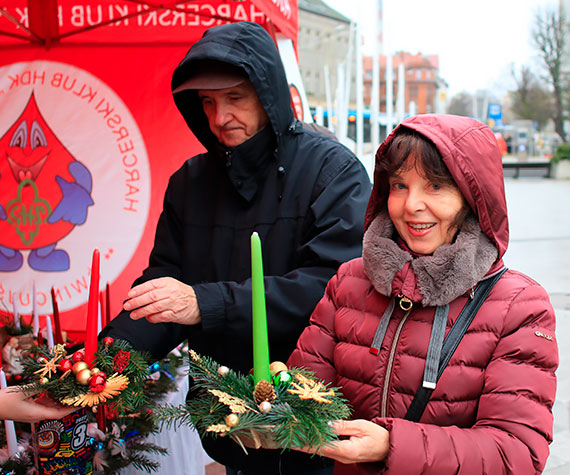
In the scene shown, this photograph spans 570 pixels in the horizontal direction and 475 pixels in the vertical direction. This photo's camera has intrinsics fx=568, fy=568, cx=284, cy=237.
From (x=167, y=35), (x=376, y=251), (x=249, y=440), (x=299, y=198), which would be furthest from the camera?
(x=167, y=35)

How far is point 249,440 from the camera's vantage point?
0.93 m

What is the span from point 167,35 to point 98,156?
0.90m

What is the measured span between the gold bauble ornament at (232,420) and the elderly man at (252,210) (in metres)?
0.63

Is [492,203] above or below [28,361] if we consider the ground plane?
above

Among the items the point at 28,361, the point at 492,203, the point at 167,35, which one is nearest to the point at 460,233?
the point at 492,203

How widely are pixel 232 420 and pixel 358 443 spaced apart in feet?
0.82

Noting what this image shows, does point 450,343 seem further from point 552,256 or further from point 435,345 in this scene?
point 552,256

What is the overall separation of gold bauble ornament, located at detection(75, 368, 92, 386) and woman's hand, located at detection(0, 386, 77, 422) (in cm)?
10

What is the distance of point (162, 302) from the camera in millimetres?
1271

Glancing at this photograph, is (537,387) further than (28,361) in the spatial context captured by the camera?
No

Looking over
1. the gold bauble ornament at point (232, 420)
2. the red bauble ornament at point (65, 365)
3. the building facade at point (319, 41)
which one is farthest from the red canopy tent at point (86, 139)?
the building facade at point (319, 41)

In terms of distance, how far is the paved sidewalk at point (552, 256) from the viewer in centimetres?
387

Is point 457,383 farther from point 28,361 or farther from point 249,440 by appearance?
point 28,361

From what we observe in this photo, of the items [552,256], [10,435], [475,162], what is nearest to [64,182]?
[10,435]
